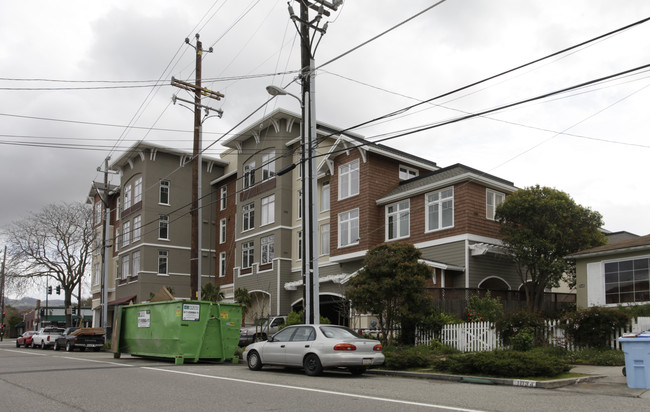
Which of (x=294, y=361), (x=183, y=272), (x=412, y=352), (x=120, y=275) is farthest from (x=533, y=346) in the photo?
(x=120, y=275)

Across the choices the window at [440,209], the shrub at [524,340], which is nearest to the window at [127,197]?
the window at [440,209]

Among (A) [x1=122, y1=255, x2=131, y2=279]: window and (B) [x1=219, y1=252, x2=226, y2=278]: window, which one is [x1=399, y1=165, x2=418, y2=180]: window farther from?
(A) [x1=122, y1=255, x2=131, y2=279]: window

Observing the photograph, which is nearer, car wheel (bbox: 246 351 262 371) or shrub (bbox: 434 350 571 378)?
shrub (bbox: 434 350 571 378)

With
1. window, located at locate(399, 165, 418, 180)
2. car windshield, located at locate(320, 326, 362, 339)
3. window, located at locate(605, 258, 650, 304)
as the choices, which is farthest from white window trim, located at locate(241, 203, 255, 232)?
car windshield, located at locate(320, 326, 362, 339)

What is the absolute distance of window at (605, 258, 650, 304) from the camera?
64.1ft

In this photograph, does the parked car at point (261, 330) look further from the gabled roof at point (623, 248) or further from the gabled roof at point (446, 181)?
the gabled roof at point (623, 248)

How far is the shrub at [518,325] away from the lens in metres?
17.8

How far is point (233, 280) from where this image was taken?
40.3m

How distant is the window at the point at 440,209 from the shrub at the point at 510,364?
502 inches

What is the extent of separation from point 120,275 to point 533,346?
39.2m

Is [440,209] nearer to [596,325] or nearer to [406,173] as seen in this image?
[406,173]

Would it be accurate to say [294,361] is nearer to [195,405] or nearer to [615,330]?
[195,405]

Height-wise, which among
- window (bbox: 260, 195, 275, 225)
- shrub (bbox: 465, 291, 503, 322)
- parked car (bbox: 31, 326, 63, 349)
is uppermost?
window (bbox: 260, 195, 275, 225)

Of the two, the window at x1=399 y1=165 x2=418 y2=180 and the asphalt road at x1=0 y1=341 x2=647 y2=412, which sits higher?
the window at x1=399 y1=165 x2=418 y2=180
